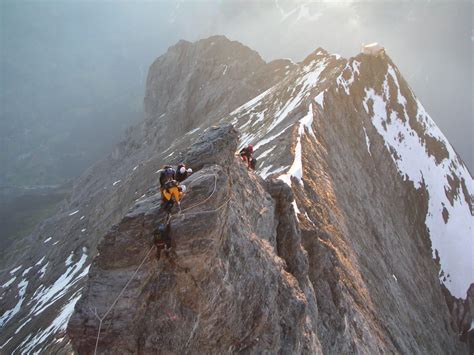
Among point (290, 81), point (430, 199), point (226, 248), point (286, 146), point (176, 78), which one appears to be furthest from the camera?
point (176, 78)

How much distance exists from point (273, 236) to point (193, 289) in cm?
735

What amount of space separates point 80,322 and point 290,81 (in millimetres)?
63748

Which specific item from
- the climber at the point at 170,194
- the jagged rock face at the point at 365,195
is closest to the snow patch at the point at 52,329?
the jagged rock face at the point at 365,195

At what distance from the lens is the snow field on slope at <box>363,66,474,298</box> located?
59.9 m

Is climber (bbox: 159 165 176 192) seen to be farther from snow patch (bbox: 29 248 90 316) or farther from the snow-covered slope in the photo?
snow patch (bbox: 29 248 90 316)

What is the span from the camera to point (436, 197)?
64.5 m

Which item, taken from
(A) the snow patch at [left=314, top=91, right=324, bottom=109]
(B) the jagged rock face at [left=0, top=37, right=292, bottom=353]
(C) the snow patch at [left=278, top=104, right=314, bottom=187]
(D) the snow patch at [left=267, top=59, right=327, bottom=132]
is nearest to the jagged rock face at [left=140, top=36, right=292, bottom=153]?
(B) the jagged rock face at [left=0, top=37, right=292, bottom=353]

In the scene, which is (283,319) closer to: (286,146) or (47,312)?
(286,146)

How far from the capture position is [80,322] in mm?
13328

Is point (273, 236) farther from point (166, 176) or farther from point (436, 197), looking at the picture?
point (436, 197)

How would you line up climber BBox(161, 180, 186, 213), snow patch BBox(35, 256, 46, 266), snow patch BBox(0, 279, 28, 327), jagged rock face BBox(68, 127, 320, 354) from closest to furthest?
jagged rock face BBox(68, 127, 320, 354), climber BBox(161, 180, 186, 213), snow patch BBox(0, 279, 28, 327), snow patch BBox(35, 256, 46, 266)

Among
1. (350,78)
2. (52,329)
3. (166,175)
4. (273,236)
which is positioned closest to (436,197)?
(350,78)

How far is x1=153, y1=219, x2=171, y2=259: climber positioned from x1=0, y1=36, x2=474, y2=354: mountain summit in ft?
0.91

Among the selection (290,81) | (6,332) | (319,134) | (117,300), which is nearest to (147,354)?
(117,300)
